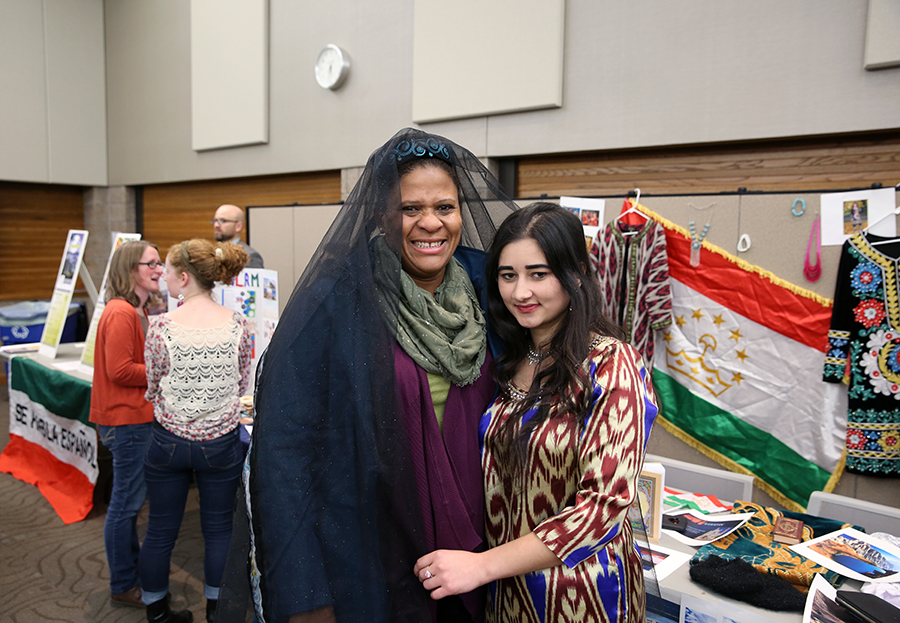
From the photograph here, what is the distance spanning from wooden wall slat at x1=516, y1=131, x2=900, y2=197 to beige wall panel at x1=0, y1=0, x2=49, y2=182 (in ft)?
19.7

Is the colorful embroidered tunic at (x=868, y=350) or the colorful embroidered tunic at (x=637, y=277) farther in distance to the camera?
the colorful embroidered tunic at (x=637, y=277)

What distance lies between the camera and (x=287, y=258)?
446 cm

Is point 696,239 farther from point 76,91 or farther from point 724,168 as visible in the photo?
point 76,91

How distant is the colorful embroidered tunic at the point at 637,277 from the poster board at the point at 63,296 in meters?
3.66

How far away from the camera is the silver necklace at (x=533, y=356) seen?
3.92 ft

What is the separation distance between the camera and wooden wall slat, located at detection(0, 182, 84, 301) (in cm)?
705

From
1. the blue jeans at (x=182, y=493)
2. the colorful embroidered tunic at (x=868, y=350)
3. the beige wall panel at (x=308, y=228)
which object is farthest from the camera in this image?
the beige wall panel at (x=308, y=228)

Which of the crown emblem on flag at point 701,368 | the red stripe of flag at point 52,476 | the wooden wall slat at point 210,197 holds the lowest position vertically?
the red stripe of flag at point 52,476

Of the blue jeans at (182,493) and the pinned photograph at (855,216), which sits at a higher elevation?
the pinned photograph at (855,216)

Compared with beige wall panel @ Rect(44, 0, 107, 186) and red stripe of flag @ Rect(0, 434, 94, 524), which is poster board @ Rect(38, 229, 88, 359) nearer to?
red stripe of flag @ Rect(0, 434, 94, 524)

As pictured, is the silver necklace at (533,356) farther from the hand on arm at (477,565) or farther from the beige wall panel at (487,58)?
the beige wall panel at (487,58)

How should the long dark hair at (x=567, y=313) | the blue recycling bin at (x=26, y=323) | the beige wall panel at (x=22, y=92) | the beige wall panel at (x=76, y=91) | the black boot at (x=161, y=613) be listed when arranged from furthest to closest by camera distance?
the beige wall panel at (x=76, y=91) < the beige wall panel at (x=22, y=92) < the blue recycling bin at (x=26, y=323) < the black boot at (x=161, y=613) < the long dark hair at (x=567, y=313)

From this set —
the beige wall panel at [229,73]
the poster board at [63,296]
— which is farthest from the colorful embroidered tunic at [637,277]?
the poster board at [63,296]

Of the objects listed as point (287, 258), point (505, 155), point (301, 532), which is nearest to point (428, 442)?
point (301, 532)
